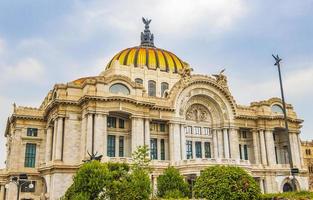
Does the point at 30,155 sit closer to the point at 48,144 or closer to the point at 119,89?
the point at 48,144

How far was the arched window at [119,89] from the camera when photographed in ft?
153

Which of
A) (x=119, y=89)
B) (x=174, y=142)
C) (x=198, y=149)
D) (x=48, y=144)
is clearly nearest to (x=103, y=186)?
(x=119, y=89)

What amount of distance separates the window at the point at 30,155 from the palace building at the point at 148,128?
0.45ft

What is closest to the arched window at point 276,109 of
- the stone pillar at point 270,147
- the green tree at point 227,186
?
the stone pillar at point 270,147

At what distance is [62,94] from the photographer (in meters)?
46.7

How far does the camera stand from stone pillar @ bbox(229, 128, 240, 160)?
52.7 metres

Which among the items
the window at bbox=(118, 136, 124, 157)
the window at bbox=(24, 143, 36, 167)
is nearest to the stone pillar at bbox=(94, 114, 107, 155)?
the window at bbox=(118, 136, 124, 157)

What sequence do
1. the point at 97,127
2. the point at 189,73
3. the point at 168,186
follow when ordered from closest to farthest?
the point at 168,186
the point at 97,127
the point at 189,73

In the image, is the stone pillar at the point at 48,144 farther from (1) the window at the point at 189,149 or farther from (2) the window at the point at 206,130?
(2) the window at the point at 206,130

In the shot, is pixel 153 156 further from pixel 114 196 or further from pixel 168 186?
pixel 114 196

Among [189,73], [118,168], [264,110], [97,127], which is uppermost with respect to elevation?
[189,73]

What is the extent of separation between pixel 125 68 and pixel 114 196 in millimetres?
30344

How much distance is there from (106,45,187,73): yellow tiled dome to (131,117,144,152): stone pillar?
14.9 metres

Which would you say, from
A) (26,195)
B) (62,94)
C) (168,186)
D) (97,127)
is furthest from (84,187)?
(26,195)
